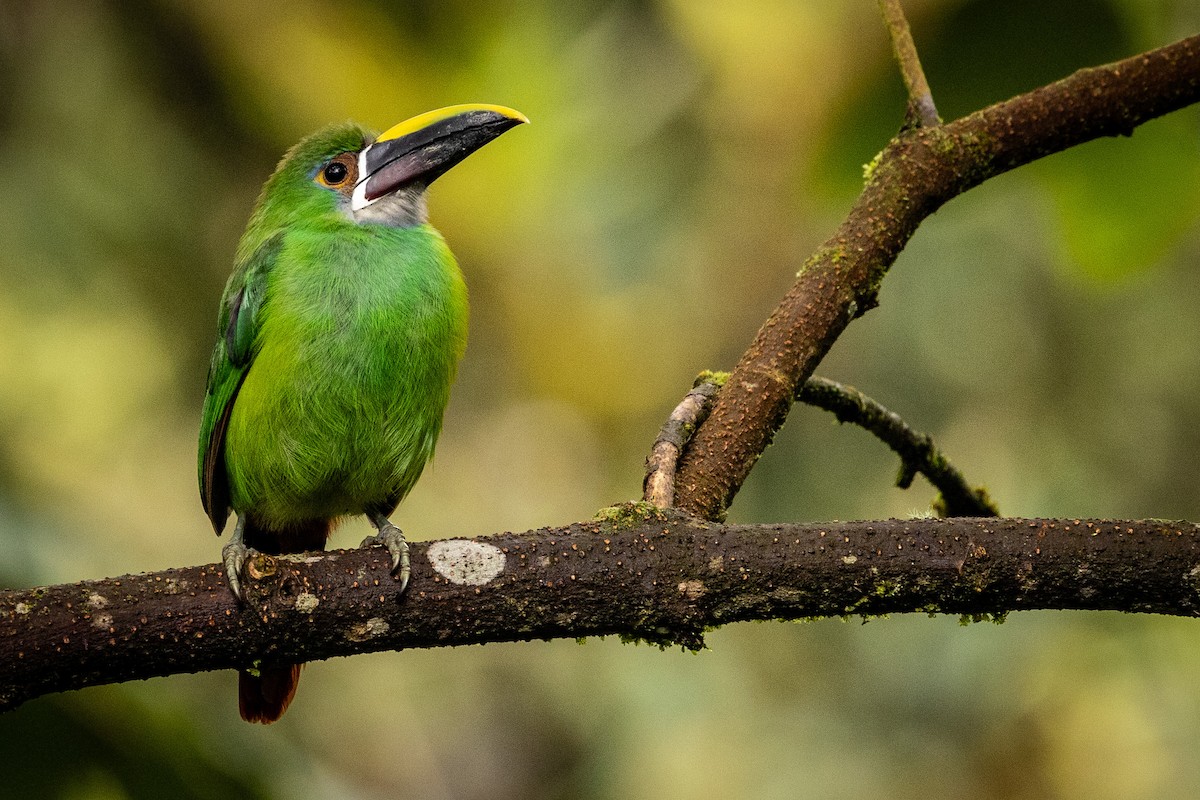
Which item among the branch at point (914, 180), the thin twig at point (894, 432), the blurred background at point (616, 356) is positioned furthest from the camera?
the blurred background at point (616, 356)

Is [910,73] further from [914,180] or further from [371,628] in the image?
[371,628]

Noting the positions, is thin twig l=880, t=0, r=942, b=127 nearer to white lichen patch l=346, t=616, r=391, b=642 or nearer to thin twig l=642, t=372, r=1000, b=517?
thin twig l=642, t=372, r=1000, b=517

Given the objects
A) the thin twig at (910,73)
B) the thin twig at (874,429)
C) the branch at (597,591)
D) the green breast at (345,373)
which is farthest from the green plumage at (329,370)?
the thin twig at (910,73)

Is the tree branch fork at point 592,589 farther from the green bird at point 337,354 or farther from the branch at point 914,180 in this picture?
the green bird at point 337,354

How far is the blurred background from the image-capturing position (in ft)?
15.6

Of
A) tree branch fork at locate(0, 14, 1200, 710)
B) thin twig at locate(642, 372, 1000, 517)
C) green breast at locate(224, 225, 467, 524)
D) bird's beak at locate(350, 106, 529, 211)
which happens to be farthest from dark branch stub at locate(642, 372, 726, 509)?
bird's beak at locate(350, 106, 529, 211)

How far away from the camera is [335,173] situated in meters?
3.10

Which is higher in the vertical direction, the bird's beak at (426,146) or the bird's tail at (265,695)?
the bird's beak at (426,146)

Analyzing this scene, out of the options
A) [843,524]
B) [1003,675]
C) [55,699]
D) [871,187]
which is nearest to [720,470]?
[843,524]

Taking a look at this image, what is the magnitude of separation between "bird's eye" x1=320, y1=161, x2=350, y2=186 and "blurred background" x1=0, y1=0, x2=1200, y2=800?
1.11 meters

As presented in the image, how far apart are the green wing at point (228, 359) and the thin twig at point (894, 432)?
46.7 inches

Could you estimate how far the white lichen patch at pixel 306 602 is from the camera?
6.13 ft

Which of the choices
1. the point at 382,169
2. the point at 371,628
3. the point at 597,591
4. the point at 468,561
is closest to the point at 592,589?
the point at 597,591

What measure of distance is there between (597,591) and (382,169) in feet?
5.05
